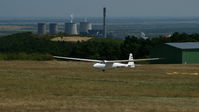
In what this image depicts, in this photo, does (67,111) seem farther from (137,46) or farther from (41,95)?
(137,46)

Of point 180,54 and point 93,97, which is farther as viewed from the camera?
point 180,54

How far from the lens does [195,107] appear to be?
64.7ft

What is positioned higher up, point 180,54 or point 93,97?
Answer: point 93,97

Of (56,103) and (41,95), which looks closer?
(56,103)

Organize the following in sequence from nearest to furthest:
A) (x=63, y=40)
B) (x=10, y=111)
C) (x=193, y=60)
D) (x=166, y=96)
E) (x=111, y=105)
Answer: (x=10, y=111)
(x=111, y=105)
(x=166, y=96)
(x=193, y=60)
(x=63, y=40)

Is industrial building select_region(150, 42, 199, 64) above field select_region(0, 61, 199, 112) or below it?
below

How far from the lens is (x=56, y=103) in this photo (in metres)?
19.8

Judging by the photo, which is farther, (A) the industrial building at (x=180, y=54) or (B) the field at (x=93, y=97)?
(A) the industrial building at (x=180, y=54)

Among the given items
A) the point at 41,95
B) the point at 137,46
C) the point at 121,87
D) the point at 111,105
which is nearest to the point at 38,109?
the point at 111,105

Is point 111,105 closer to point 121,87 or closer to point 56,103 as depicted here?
point 56,103

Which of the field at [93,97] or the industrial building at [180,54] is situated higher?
the field at [93,97]

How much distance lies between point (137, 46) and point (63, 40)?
118 feet

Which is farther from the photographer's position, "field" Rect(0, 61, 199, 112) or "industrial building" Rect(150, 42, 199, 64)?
"industrial building" Rect(150, 42, 199, 64)

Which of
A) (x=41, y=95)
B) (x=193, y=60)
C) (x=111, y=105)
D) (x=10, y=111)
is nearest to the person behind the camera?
(x=10, y=111)
